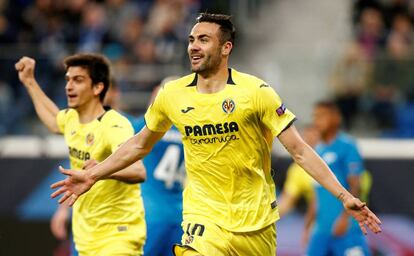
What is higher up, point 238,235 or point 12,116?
point 238,235

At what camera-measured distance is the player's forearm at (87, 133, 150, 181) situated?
7145 mm

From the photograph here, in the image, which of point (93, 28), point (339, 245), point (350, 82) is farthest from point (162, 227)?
point (93, 28)

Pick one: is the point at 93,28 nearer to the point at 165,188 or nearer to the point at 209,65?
the point at 165,188

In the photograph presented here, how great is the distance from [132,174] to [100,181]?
0.58 m

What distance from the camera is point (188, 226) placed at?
7191 millimetres

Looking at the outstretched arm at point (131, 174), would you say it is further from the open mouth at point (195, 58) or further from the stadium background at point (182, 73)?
the stadium background at point (182, 73)

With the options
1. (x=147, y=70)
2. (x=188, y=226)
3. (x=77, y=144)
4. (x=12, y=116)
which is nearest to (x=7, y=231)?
(x=12, y=116)

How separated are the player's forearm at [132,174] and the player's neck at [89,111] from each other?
0.85 metres

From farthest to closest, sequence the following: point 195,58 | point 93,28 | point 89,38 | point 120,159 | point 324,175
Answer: point 93,28 < point 89,38 < point 120,159 < point 195,58 < point 324,175

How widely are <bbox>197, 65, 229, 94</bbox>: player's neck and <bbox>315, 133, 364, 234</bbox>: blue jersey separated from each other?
4.03 m

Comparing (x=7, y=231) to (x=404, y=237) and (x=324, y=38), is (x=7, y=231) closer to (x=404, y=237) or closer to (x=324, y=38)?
(x=404, y=237)

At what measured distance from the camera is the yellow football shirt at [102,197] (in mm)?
8133

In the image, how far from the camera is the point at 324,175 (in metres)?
6.88

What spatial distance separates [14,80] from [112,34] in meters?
2.32
